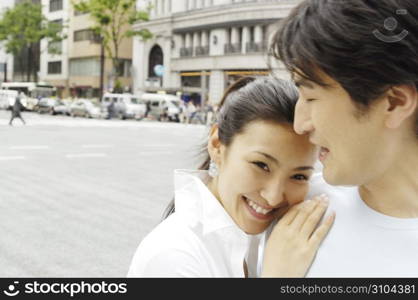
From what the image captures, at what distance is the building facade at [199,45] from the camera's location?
4525 centimetres

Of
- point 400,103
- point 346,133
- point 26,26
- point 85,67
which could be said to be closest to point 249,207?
point 346,133

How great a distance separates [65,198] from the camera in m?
8.73

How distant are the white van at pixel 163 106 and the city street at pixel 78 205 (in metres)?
22.6

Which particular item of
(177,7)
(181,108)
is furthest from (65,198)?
(177,7)

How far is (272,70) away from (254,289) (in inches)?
26.7

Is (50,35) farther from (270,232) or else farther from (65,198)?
(270,232)

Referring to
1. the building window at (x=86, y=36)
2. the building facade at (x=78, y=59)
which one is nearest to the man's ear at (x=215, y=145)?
the building facade at (x=78, y=59)

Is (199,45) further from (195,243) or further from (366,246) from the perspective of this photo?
(366,246)

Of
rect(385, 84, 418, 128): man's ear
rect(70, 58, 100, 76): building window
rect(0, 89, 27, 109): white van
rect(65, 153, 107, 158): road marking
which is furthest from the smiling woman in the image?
rect(70, 58, 100, 76): building window

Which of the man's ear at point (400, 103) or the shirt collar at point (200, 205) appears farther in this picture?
the shirt collar at point (200, 205)

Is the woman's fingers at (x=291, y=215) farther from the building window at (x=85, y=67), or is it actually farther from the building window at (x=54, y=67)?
the building window at (x=54, y=67)

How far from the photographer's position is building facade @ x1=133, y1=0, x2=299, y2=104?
4525 cm
